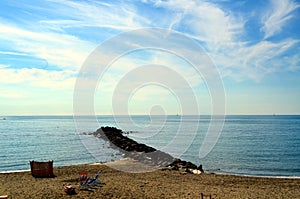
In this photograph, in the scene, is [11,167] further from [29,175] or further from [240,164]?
[240,164]

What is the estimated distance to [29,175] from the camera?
19.7 metres

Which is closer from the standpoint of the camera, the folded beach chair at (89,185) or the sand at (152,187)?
the sand at (152,187)

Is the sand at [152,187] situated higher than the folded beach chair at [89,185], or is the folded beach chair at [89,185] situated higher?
the folded beach chair at [89,185]

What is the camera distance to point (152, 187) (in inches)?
633

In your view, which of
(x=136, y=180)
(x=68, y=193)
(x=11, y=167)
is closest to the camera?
(x=68, y=193)

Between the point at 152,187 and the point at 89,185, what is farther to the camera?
the point at 152,187

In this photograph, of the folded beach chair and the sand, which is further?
the folded beach chair

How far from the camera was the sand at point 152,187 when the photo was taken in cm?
1410

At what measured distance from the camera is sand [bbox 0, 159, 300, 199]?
1410 centimetres

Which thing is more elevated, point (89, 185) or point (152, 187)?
point (89, 185)

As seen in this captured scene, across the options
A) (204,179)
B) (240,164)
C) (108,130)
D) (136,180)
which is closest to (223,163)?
(240,164)

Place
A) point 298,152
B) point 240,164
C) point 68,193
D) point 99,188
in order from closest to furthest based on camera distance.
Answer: point 68,193 < point 99,188 < point 240,164 < point 298,152

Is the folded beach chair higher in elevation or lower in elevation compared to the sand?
higher

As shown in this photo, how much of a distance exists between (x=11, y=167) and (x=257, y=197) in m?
24.4
